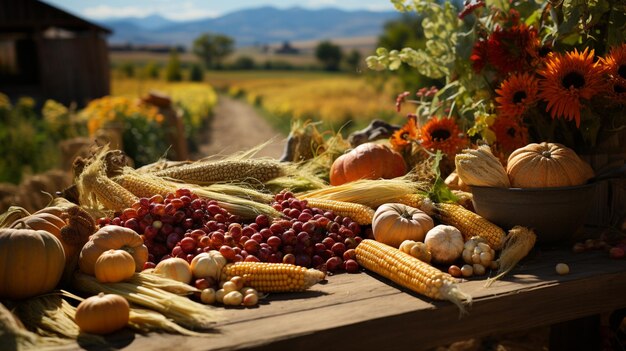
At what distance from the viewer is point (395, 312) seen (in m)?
2.11

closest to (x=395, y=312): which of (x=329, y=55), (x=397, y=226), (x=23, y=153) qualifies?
(x=397, y=226)

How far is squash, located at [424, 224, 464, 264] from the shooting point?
255 cm

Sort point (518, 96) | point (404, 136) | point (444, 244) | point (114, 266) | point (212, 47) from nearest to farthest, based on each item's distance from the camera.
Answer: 1. point (114, 266)
2. point (444, 244)
3. point (518, 96)
4. point (404, 136)
5. point (212, 47)

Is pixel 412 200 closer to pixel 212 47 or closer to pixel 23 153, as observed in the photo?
pixel 23 153

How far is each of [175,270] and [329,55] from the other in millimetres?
113013

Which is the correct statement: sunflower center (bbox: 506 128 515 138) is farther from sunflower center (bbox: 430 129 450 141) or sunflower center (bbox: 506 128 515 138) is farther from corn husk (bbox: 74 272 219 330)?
corn husk (bbox: 74 272 219 330)

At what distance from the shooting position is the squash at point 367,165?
3.54 meters

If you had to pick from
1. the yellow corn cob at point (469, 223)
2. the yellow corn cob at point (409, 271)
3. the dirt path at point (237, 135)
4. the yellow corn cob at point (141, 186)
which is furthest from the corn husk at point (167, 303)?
the dirt path at point (237, 135)

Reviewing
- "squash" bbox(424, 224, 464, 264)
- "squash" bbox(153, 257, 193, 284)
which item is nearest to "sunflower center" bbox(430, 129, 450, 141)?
"squash" bbox(424, 224, 464, 264)

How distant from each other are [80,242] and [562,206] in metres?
1.96

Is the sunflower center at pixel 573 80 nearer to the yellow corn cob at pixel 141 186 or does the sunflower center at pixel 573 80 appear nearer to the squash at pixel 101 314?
the yellow corn cob at pixel 141 186

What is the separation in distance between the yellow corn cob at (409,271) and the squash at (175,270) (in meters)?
0.71

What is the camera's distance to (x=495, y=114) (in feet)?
11.2

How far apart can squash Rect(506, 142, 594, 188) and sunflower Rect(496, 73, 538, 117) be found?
11.1 inches
